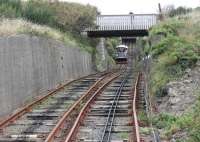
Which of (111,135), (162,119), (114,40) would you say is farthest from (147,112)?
(114,40)

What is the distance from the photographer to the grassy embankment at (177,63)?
59.0 ft

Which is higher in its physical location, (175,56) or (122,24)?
(122,24)

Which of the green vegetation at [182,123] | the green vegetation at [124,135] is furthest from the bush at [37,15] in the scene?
the green vegetation at [124,135]

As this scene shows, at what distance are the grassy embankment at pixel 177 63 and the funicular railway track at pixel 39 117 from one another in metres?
3.71

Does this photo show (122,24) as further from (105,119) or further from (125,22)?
(105,119)

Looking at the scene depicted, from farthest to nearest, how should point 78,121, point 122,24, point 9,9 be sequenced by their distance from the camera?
1. point 122,24
2. point 9,9
3. point 78,121

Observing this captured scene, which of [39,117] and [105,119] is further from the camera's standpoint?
[39,117]

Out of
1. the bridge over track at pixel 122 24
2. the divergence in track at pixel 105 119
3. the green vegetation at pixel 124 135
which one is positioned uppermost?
the bridge over track at pixel 122 24

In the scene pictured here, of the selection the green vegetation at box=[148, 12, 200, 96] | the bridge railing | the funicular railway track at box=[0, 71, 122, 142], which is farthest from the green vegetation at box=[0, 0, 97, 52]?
the funicular railway track at box=[0, 71, 122, 142]

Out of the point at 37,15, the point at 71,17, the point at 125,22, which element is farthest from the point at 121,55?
the point at 37,15

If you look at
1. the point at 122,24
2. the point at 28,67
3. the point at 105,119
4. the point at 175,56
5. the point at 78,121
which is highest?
the point at 122,24

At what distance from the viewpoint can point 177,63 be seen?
27.2 meters

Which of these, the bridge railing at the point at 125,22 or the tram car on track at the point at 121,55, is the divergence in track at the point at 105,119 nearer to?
the bridge railing at the point at 125,22

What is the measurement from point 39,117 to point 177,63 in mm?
8345
